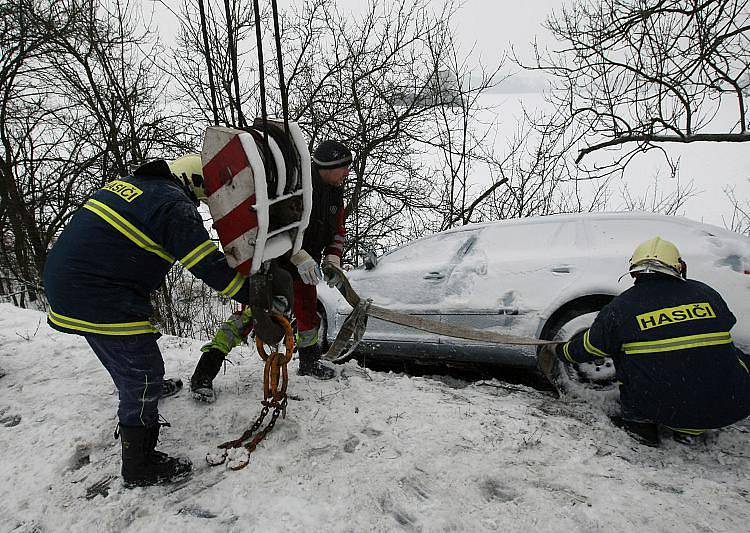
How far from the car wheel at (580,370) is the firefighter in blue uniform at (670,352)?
1.59 feet

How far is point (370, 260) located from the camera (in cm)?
467

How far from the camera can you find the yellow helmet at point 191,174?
229cm

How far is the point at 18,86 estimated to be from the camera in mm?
10820

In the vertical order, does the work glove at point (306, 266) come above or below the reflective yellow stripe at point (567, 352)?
above

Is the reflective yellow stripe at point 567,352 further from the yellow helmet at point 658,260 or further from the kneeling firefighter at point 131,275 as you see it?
the kneeling firefighter at point 131,275

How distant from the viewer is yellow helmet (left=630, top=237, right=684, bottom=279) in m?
2.69

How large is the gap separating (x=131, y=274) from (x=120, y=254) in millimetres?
110

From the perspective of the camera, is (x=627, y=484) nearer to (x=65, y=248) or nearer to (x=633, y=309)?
(x=633, y=309)

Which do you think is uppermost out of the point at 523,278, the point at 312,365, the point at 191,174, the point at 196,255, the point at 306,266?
the point at 191,174

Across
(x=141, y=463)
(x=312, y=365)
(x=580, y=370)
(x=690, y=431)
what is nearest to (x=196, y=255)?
(x=141, y=463)

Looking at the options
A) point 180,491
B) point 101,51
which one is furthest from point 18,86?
point 180,491

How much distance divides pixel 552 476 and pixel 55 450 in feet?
8.75

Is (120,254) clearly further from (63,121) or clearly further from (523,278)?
(63,121)

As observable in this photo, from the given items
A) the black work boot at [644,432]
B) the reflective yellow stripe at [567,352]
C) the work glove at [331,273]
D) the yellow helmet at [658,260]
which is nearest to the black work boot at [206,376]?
the work glove at [331,273]
